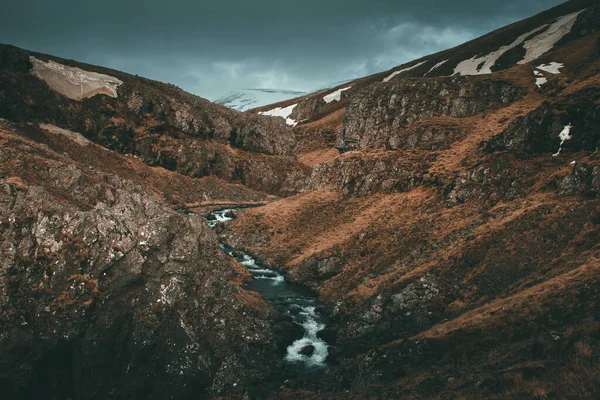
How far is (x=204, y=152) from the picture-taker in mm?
140625

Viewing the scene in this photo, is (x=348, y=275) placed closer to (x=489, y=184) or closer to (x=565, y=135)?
(x=489, y=184)

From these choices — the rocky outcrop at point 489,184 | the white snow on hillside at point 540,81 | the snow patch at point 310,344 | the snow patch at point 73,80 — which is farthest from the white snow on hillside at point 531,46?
the snow patch at point 73,80

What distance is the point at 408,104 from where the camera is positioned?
107m

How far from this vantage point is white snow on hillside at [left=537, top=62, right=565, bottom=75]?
101 meters

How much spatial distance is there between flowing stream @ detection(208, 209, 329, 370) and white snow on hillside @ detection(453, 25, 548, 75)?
395 ft

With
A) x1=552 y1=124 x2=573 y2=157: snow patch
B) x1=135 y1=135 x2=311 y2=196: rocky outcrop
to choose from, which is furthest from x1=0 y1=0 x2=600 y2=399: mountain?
x1=135 y1=135 x2=311 y2=196: rocky outcrop

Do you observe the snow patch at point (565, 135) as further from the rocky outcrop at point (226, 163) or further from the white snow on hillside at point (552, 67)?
the rocky outcrop at point (226, 163)

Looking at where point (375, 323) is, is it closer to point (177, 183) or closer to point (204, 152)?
point (177, 183)

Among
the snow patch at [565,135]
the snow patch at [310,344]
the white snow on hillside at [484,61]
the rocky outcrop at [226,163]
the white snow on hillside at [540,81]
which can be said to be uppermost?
the white snow on hillside at [484,61]

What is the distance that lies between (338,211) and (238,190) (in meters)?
67.3

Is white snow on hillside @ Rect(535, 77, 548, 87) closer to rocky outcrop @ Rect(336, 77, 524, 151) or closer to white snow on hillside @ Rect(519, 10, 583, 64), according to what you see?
rocky outcrop @ Rect(336, 77, 524, 151)

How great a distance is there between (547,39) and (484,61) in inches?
877

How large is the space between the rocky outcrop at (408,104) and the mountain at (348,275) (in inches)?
45.4

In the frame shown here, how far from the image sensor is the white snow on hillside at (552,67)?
10094 centimetres
